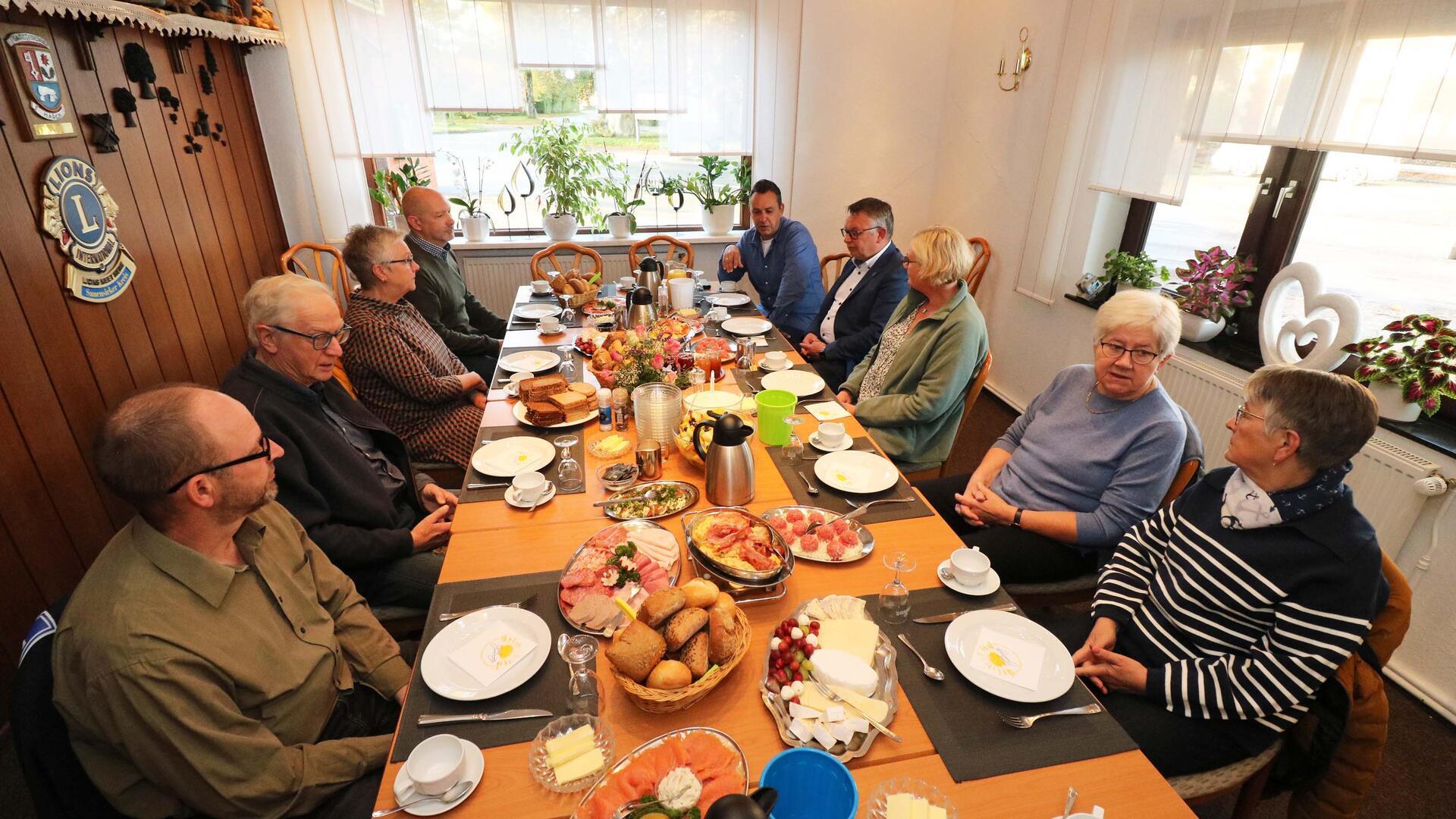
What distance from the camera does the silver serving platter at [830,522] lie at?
149cm

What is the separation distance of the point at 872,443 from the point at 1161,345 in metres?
0.81

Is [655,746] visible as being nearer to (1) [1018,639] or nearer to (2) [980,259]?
(1) [1018,639]

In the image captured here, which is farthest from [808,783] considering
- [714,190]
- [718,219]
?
[714,190]

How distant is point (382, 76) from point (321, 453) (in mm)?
3567

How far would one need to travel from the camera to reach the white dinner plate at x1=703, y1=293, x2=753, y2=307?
3691mm

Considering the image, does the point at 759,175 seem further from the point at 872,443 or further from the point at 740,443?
the point at 740,443

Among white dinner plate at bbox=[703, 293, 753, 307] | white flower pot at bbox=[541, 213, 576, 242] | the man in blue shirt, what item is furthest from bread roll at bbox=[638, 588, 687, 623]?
white flower pot at bbox=[541, 213, 576, 242]

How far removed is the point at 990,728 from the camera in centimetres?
110

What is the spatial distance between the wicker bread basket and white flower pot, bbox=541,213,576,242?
13.8ft

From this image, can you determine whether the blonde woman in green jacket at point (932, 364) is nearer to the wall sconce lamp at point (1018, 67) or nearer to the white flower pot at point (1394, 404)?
the white flower pot at point (1394, 404)

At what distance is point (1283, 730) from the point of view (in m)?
1.35

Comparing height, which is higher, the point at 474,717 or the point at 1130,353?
the point at 1130,353

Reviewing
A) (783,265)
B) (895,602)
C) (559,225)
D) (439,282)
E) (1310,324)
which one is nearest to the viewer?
(895,602)

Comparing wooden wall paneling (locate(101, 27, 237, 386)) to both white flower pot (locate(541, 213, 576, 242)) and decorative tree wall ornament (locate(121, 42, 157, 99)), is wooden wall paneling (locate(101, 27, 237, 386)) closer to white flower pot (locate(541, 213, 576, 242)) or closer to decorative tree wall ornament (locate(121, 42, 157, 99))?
decorative tree wall ornament (locate(121, 42, 157, 99))
